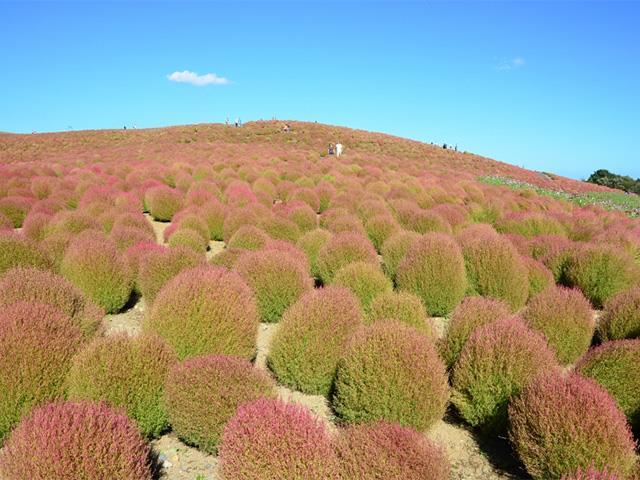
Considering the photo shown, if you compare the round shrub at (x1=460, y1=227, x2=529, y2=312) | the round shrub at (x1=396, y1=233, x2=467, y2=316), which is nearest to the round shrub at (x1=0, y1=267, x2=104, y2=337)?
the round shrub at (x1=396, y1=233, x2=467, y2=316)

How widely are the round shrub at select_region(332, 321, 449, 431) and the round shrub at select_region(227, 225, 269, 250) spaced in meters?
3.79

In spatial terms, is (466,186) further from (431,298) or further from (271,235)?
(431,298)

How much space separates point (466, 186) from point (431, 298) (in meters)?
11.9

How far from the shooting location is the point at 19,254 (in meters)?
5.43

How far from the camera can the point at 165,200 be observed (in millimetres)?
11055

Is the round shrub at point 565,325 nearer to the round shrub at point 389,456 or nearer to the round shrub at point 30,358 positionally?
the round shrub at point 389,456

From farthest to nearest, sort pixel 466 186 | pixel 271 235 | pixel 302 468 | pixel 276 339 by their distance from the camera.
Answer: pixel 466 186
pixel 271 235
pixel 276 339
pixel 302 468

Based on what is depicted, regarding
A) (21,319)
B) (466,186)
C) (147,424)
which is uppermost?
(466,186)

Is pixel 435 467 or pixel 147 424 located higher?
pixel 435 467

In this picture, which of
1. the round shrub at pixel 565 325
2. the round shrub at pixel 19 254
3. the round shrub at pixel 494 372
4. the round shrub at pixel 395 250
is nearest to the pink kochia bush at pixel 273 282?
the round shrub at pixel 395 250

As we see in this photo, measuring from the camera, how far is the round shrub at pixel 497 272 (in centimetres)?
616

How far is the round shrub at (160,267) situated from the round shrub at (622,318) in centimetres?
489

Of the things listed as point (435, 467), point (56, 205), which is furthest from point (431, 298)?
point (56, 205)

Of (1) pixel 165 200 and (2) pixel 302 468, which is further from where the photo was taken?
(1) pixel 165 200
